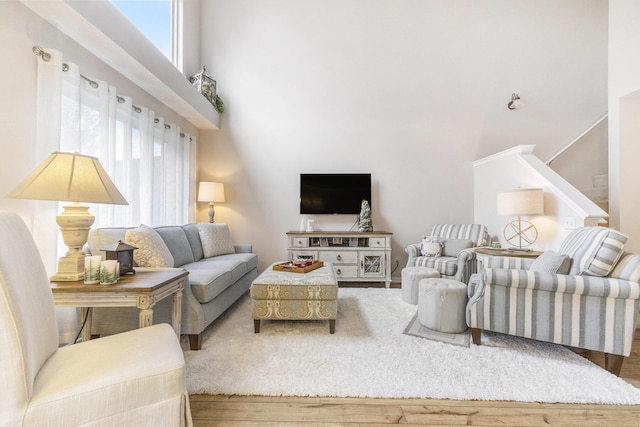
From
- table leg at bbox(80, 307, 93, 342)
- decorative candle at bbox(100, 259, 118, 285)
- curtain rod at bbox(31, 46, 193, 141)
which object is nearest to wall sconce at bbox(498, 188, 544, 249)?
decorative candle at bbox(100, 259, 118, 285)

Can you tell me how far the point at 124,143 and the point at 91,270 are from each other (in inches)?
65.3

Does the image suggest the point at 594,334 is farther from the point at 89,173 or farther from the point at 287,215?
the point at 287,215

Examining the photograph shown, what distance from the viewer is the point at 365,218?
4246 mm

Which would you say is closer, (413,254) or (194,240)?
(194,240)

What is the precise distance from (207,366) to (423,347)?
1.53 meters

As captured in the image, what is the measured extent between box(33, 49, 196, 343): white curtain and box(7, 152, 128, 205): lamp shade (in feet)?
2.10

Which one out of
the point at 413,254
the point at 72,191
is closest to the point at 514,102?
the point at 413,254

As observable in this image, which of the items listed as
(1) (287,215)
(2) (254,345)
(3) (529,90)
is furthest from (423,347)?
(3) (529,90)

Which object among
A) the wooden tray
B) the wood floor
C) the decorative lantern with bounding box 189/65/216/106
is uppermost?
the decorative lantern with bounding box 189/65/216/106

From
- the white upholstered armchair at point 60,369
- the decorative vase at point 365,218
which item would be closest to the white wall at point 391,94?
the decorative vase at point 365,218

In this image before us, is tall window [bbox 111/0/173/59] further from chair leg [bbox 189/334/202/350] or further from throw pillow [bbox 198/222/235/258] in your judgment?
chair leg [bbox 189/334/202/350]

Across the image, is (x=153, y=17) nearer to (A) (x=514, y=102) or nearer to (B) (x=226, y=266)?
(B) (x=226, y=266)

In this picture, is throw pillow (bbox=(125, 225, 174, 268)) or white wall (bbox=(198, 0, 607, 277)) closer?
throw pillow (bbox=(125, 225, 174, 268))

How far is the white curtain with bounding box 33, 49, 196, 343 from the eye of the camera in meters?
2.03
